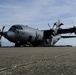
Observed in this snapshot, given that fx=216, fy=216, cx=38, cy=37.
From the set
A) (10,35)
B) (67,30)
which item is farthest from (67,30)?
(10,35)

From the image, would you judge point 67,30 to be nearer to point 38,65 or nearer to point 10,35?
point 10,35

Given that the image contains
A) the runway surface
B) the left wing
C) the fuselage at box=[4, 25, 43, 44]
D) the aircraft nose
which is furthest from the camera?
the left wing

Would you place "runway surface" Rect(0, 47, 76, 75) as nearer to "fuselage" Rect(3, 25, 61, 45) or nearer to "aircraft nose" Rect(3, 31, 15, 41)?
"aircraft nose" Rect(3, 31, 15, 41)

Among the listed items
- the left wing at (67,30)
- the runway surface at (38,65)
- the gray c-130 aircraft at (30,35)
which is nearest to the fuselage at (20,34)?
the gray c-130 aircraft at (30,35)

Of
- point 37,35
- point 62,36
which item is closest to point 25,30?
point 37,35

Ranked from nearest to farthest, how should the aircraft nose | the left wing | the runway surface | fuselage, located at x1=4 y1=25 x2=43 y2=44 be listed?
the runway surface → the aircraft nose → fuselage, located at x1=4 y1=25 x2=43 y2=44 → the left wing

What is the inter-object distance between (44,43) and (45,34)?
232cm

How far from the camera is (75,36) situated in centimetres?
4219

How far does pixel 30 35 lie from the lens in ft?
106

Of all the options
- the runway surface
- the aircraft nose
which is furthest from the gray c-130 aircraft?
the runway surface

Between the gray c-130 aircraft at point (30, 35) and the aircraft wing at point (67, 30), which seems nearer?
the gray c-130 aircraft at point (30, 35)

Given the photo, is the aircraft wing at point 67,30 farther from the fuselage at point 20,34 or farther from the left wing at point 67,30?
the fuselage at point 20,34

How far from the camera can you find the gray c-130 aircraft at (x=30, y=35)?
2991 cm

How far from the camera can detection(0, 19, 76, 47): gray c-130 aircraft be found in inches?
1178
